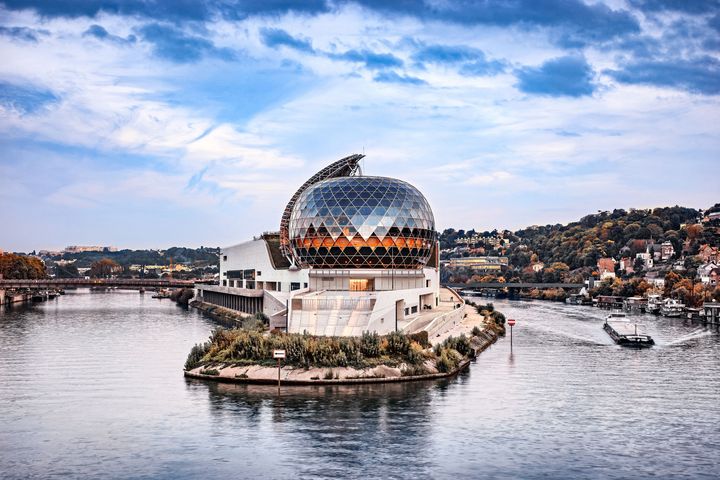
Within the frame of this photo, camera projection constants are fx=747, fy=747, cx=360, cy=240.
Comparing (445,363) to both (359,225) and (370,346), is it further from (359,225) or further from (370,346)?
(359,225)

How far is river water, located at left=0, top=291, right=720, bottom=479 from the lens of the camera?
29.9 meters

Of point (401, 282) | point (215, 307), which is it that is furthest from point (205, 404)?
point (215, 307)

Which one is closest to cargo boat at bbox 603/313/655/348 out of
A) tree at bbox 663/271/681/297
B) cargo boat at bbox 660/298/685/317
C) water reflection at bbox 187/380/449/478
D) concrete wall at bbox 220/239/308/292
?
water reflection at bbox 187/380/449/478

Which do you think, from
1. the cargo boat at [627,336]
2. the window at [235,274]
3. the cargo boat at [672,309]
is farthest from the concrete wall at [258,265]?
the cargo boat at [672,309]

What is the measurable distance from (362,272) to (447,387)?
3544 cm

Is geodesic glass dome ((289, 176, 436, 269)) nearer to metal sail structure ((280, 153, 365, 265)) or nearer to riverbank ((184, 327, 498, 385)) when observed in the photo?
metal sail structure ((280, 153, 365, 265))

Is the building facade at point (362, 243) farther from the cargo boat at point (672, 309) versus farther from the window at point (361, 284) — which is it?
the cargo boat at point (672, 309)

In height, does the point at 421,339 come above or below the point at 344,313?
below

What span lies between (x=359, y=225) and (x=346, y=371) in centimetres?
3375

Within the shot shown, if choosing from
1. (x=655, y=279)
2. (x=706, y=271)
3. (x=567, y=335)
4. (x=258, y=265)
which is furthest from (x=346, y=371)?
(x=655, y=279)

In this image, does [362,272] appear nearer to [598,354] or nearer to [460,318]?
[460,318]

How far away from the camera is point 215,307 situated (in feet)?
431

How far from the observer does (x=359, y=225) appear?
8025cm

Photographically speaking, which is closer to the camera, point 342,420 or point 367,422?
point 367,422
